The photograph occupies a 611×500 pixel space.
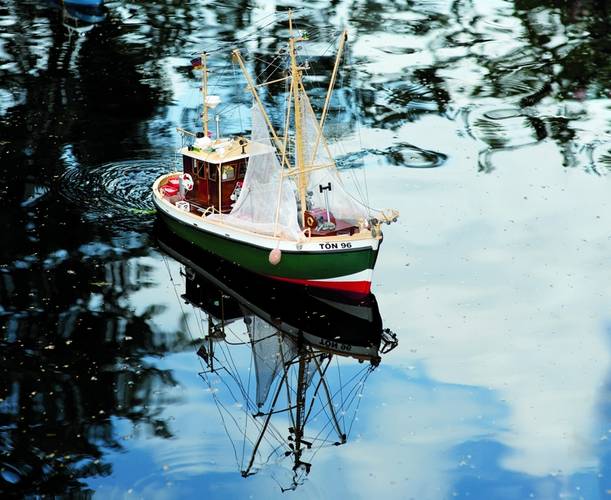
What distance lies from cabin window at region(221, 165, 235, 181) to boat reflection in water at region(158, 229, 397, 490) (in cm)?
241

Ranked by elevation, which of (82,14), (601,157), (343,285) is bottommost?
(82,14)

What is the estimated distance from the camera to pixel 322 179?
30859 millimetres

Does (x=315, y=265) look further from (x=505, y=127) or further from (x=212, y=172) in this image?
(x=505, y=127)

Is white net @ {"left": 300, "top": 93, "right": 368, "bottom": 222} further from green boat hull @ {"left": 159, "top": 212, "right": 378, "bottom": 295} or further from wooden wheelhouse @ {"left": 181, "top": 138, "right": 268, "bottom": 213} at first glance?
wooden wheelhouse @ {"left": 181, "top": 138, "right": 268, "bottom": 213}

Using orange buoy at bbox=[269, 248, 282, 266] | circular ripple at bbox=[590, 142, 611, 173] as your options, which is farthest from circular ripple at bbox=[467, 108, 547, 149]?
orange buoy at bbox=[269, 248, 282, 266]

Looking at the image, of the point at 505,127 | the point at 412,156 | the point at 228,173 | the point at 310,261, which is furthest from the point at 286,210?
the point at 505,127

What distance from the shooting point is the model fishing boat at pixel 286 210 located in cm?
2973

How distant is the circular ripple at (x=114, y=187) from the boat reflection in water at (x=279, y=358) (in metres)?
2.59

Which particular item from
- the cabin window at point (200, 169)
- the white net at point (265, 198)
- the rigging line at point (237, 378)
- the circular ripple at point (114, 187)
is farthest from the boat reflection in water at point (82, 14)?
the rigging line at point (237, 378)

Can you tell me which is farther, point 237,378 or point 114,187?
point 114,187

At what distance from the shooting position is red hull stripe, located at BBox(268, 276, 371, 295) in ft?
98.4

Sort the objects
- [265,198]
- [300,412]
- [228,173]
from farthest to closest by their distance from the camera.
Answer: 1. [228,173]
2. [265,198]
3. [300,412]

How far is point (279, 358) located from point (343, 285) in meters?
3.76

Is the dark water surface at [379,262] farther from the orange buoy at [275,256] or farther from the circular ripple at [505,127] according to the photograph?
the orange buoy at [275,256]
